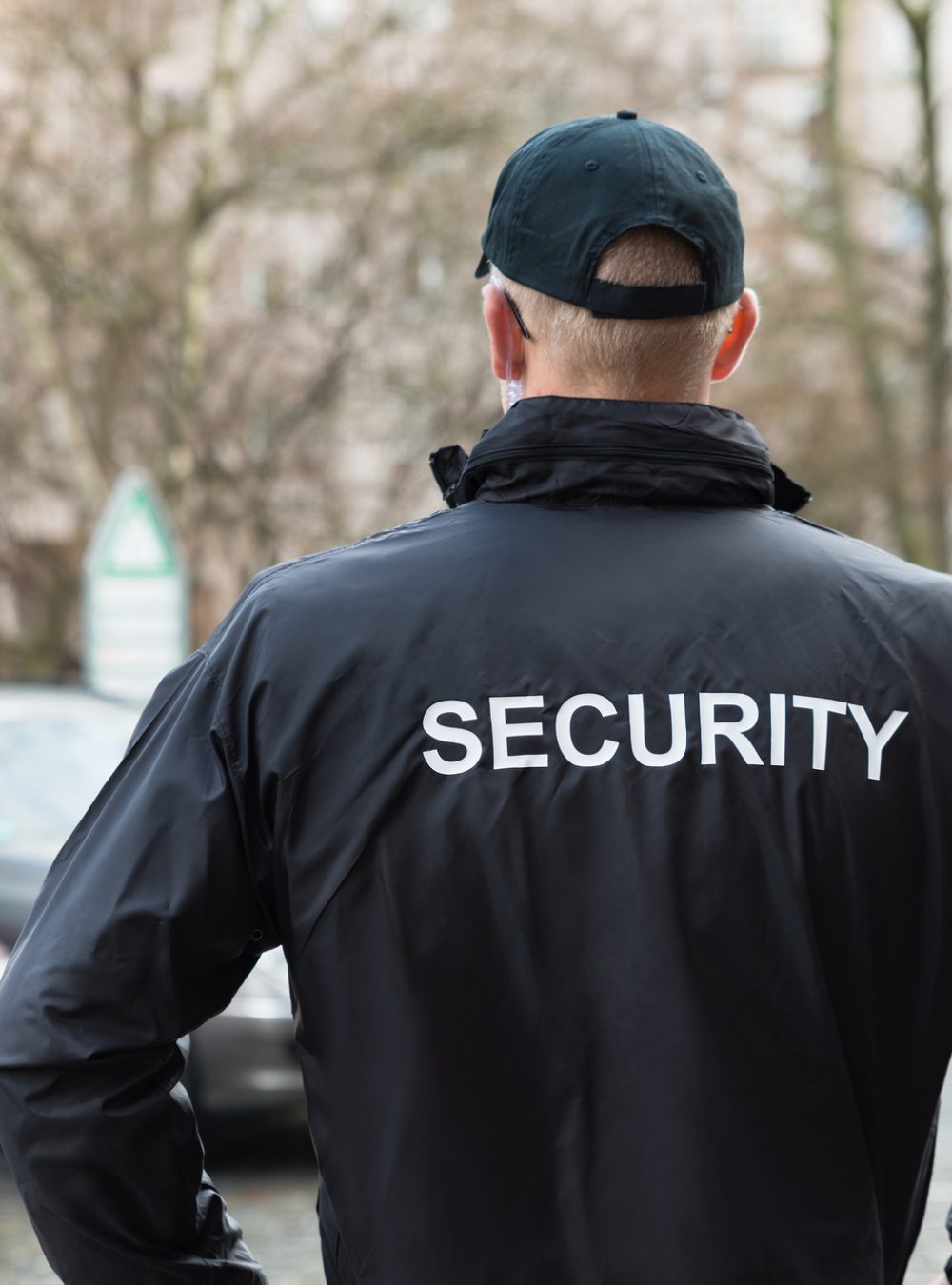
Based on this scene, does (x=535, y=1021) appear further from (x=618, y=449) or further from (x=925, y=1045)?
(x=618, y=449)

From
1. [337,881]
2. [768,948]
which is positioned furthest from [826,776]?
[337,881]

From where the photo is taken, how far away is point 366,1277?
1.57 meters

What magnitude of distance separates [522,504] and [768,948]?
1.48ft

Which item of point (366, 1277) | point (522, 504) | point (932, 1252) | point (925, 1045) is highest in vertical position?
point (522, 504)

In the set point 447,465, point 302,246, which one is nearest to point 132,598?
point 302,246

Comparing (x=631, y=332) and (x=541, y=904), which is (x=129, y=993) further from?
(x=631, y=332)

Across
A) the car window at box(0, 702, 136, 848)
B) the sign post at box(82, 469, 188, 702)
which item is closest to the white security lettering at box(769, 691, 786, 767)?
the car window at box(0, 702, 136, 848)

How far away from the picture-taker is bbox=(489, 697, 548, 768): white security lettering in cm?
160

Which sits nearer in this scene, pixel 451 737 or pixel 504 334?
pixel 451 737

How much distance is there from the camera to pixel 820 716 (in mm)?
1632

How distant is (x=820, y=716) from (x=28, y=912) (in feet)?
15.2

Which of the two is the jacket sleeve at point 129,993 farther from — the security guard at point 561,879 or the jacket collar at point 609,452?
the jacket collar at point 609,452

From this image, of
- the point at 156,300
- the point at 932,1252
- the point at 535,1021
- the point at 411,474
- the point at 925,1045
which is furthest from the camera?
the point at 411,474

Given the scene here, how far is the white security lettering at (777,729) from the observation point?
63.2 inches
